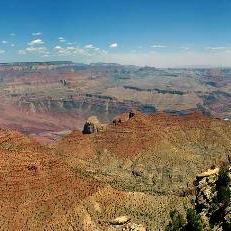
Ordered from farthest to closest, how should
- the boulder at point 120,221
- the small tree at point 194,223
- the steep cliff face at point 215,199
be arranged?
1. the boulder at point 120,221
2. the steep cliff face at point 215,199
3. the small tree at point 194,223

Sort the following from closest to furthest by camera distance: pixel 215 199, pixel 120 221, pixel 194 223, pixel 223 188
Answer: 1. pixel 194 223
2. pixel 223 188
3. pixel 215 199
4. pixel 120 221

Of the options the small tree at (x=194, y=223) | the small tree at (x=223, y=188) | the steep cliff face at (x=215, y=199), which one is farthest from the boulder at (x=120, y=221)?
the small tree at (x=223, y=188)

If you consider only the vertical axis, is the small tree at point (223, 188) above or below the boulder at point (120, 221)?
above

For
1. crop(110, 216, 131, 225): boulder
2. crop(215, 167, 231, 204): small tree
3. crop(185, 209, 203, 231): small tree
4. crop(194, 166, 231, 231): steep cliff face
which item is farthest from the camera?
crop(110, 216, 131, 225): boulder

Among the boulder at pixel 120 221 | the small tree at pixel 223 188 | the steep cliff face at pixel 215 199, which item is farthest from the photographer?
the boulder at pixel 120 221

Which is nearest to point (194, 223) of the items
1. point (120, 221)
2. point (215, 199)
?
point (215, 199)

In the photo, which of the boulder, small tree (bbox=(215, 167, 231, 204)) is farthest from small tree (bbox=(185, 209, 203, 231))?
the boulder

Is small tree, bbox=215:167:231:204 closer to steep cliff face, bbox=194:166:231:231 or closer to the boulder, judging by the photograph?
steep cliff face, bbox=194:166:231:231

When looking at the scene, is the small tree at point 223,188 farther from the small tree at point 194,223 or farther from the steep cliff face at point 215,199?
the small tree at point 194,223

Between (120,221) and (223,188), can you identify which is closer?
(223,188)

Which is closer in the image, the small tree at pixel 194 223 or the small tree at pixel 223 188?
the small tree at pixel 194 223

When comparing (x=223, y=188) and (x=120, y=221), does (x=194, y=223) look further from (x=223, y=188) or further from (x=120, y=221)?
(x=120, y=221)
